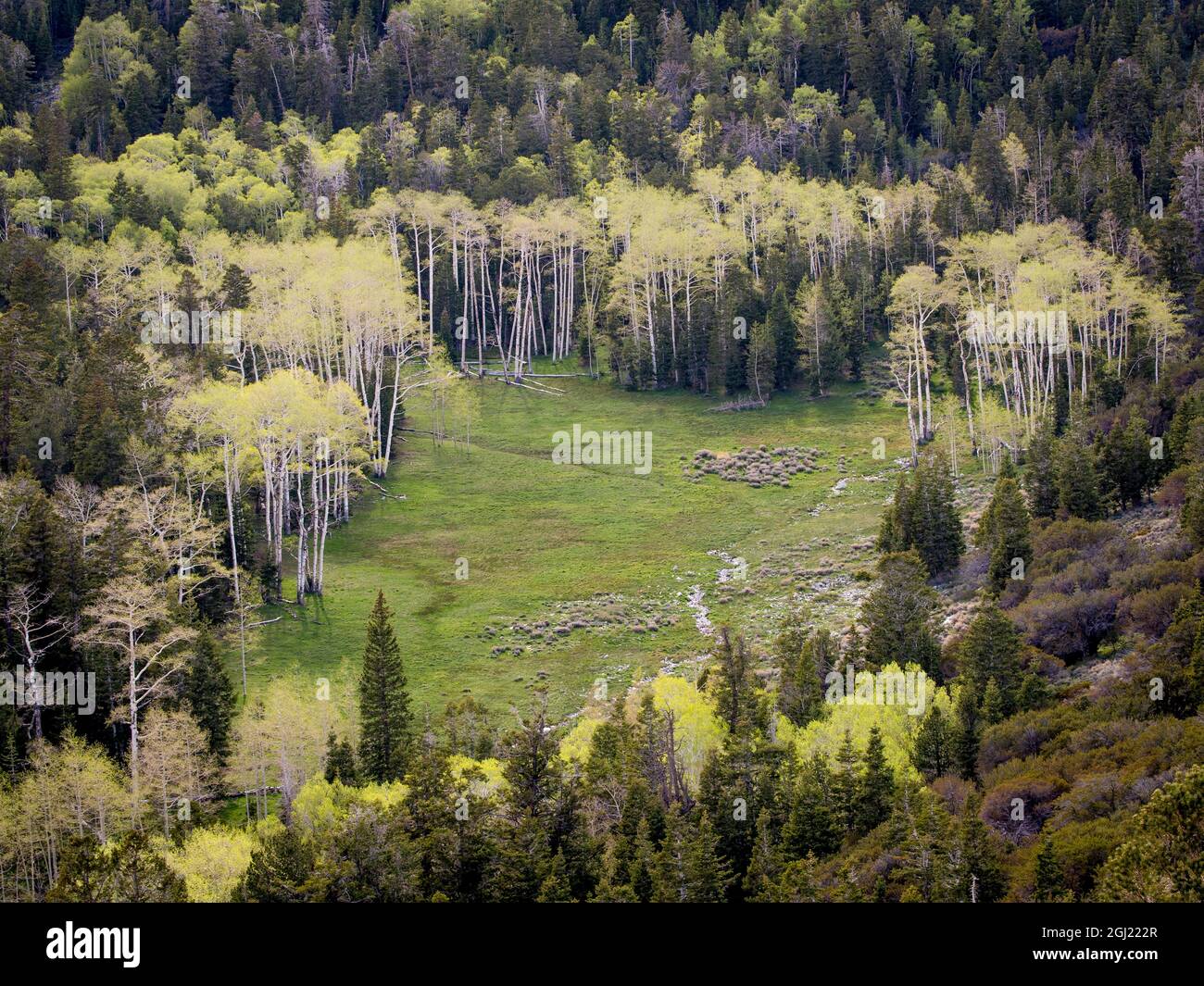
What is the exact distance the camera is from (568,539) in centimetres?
9400

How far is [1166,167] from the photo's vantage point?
424 ft

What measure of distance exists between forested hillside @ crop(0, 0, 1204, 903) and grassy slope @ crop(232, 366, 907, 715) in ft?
1.40

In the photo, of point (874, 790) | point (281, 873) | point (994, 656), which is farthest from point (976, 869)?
point (281, 873)

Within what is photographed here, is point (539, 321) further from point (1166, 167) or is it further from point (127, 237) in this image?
point (1166, 167)

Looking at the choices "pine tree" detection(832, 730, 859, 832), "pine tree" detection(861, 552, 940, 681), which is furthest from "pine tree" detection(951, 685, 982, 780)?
"pine tree" detection(861, 552, 940, 681)

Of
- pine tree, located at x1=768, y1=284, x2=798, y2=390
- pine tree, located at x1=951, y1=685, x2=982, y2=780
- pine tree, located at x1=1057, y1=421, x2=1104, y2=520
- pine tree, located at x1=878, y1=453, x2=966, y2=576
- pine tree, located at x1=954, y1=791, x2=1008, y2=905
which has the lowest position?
pine tree, located at x1=951, y1=685, x2=982, y2=780

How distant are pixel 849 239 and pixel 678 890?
9483 cm

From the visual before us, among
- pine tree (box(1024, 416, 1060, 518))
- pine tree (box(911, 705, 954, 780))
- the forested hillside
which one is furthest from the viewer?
pine tree (box(1024, 416, 1060, 518))

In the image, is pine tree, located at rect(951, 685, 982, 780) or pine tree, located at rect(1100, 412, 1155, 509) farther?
pine tree, located at rect(1100, 412, 1155, 509)

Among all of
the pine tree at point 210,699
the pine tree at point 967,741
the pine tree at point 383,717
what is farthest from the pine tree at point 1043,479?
the pine tree at point 210,699

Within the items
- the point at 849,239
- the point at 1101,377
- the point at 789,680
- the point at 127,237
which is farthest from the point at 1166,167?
the point at 127,237

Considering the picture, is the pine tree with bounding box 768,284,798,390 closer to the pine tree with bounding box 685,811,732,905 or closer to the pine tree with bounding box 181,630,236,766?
the pine tree with bounding box 181,630,236,766

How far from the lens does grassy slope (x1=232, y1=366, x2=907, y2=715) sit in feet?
253

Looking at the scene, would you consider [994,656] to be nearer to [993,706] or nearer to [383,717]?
[993,706]
